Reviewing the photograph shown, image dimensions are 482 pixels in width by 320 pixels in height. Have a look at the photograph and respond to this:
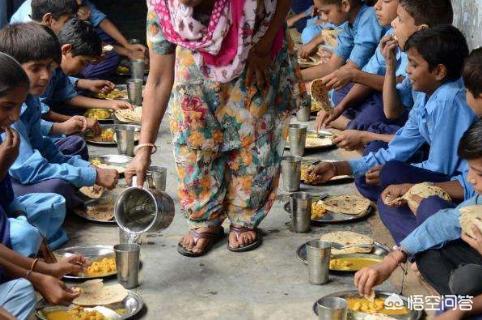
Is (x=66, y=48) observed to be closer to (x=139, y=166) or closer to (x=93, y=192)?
(x=93, y=192)

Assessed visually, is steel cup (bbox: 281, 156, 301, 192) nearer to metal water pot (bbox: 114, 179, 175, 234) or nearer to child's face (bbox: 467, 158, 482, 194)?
metal water pot (bbox: 114, 179, 175, 234)

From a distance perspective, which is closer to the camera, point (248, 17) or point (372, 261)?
point (248, 17)

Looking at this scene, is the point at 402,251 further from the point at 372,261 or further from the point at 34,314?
the point at 34,314

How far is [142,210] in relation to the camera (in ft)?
12.0

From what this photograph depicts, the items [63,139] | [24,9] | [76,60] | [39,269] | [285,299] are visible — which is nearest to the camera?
[39,269]

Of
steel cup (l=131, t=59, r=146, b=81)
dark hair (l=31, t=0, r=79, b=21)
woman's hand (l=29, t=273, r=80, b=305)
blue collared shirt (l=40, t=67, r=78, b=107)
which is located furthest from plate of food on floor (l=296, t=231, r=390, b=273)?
steel cup (l=131, t=59, r=146, b=81)

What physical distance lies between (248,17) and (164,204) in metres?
0.84

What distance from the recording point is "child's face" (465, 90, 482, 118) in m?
3.60

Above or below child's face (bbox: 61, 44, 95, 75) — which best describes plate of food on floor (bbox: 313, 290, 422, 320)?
below

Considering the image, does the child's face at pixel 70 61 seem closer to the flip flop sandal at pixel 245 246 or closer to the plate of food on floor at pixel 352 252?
the flip flop sandal at pixel 245 246

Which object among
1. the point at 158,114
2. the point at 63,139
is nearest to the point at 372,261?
the point at 158,114

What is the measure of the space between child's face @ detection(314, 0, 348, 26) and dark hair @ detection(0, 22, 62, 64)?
223 cm

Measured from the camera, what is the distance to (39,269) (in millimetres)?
3090

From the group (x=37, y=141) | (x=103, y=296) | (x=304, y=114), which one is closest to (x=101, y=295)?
(x=103, y=296)
